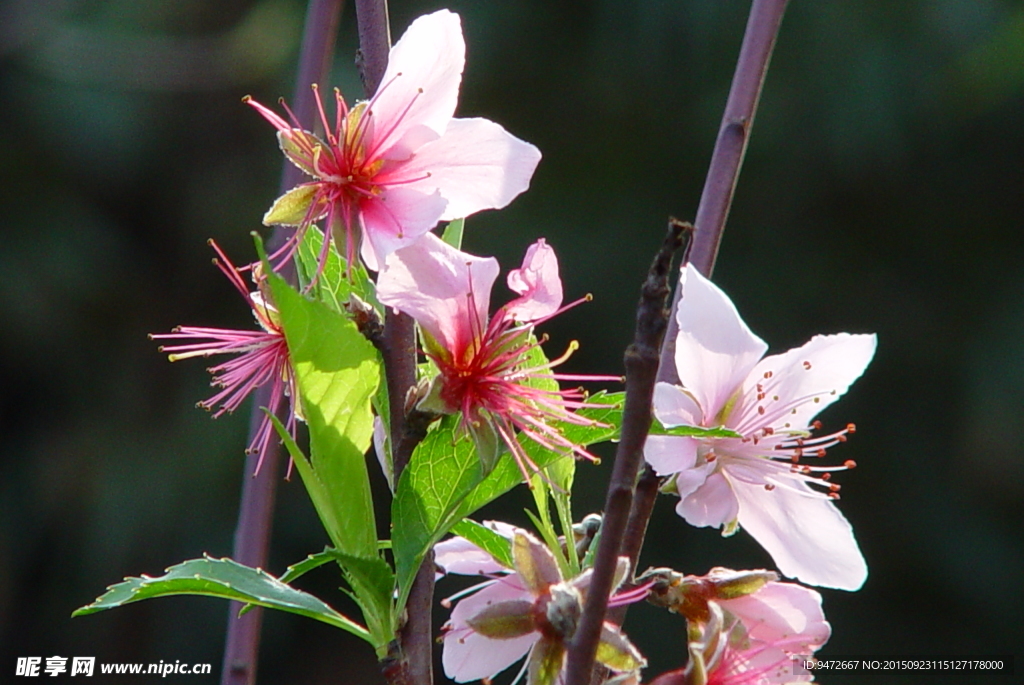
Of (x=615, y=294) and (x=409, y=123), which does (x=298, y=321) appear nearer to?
(x=409, y=123)

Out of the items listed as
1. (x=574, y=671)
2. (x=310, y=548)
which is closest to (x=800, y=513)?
(x=574, y=671)

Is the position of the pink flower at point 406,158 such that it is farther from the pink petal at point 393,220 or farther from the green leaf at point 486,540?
the green leaf at point 486,540

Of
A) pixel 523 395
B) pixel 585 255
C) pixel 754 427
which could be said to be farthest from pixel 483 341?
pixel 585 255

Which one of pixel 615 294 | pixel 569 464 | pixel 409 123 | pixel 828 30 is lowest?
pixel 569 464

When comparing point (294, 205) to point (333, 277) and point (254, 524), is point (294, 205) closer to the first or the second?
point (333, 277)

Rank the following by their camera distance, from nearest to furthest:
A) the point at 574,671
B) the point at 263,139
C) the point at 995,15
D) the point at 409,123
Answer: the point at 574,671, the point at 409,123, the point at 995,15, the point at 263,139

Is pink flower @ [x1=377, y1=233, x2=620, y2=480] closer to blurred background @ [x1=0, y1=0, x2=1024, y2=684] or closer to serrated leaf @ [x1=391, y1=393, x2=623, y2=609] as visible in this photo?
serrated leaf @ [x1=391, y1=393, x2=623, y2=609]

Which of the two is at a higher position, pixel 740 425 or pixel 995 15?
pixel 995 15
